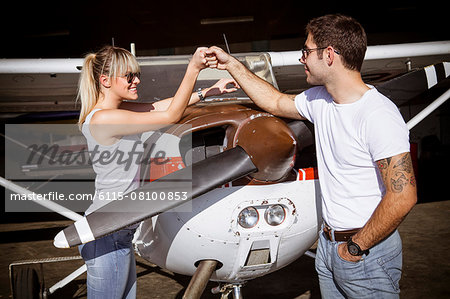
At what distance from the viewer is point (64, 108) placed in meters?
4.96

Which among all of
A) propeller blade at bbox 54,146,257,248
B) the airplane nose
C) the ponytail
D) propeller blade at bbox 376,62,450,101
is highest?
propeller blade at bbox 376,62,450,101

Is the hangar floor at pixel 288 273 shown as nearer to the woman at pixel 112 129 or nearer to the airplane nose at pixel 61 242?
the woman at pixel 112 129

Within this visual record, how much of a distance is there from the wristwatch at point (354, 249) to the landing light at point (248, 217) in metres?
0.50

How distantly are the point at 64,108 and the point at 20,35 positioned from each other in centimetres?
1041

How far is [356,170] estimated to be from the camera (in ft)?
4.92

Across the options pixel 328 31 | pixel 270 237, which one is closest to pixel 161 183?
pixel 270 237

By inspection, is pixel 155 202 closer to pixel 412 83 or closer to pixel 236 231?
pixel 236 231

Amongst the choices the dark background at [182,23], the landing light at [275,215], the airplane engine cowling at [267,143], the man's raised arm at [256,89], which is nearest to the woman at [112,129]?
the man's raised arm at [256,89]

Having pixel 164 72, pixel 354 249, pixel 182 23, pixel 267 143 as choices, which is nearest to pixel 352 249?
pixel 354 249

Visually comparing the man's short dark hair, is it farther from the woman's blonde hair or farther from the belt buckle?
the woman's blonde hair

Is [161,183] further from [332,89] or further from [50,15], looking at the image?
[50,15]

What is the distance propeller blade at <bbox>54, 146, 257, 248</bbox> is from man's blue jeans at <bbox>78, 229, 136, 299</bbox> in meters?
0.09

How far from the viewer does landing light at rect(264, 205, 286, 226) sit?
188 cm

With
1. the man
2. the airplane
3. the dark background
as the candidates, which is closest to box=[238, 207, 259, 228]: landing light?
the airplane
